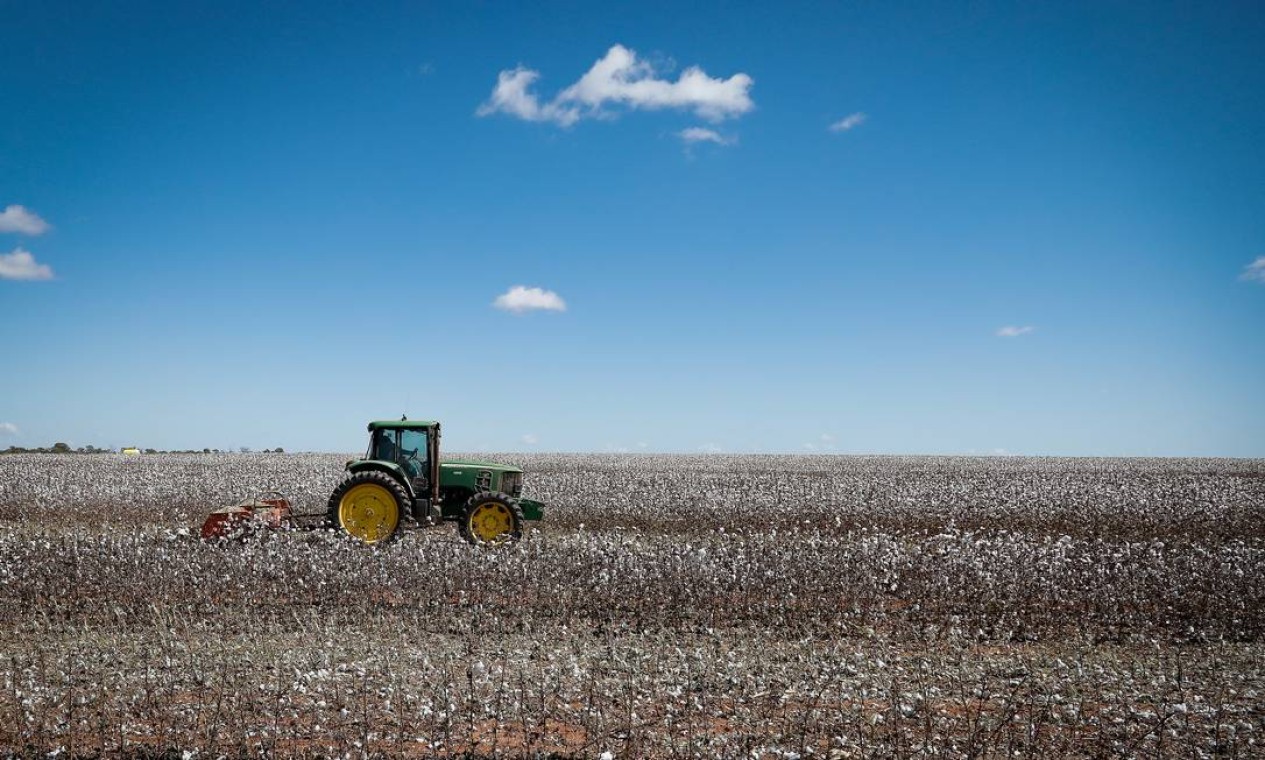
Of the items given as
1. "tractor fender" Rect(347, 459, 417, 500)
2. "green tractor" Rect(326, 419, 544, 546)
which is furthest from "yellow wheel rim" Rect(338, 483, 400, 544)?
"tractor fender" Rect(347, 459, 417, 500)

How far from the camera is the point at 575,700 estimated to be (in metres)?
7.90

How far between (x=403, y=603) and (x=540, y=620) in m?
2.19

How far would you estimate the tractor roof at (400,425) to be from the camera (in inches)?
628

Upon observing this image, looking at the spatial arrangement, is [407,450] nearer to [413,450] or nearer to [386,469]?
[413,450]

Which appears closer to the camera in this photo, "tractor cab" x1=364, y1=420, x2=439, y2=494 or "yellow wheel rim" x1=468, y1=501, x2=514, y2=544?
"yellow wheel rim" x1=468, y1=501, x2=514, y2=544

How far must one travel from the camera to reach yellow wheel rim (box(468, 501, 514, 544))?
50.1ft

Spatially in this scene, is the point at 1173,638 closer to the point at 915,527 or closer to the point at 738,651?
the point at 738,651

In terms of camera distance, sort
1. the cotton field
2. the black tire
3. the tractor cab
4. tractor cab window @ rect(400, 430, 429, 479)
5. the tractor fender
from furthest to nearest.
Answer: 1. tractor cab window @ rect(400, 430, 429, 479)
2. the tractor cab
3. the tractor fender
4. the black tire
5. the cotton field

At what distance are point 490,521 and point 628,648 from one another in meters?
6.38

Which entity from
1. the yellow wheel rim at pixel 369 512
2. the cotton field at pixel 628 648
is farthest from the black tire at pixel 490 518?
the yellow wheel rim at pixel 369 512

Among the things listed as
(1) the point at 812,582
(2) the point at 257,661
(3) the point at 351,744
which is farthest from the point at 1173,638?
(2) the point at 257,661

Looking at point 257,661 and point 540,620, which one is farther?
point 540,620

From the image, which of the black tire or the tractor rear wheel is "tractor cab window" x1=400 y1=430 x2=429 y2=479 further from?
the black tire

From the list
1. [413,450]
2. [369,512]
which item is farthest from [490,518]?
[369,512]
